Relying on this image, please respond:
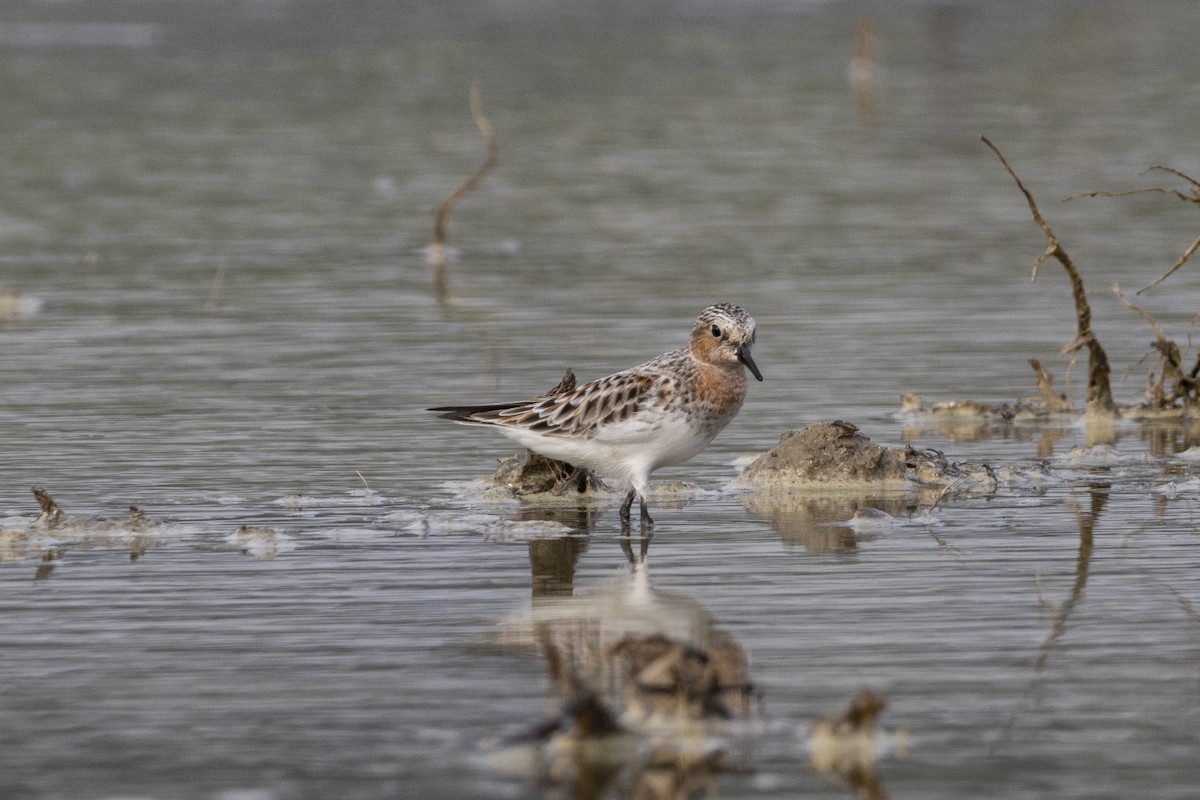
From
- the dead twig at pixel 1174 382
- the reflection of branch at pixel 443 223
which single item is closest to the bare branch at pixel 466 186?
the reflection of branch at pixel 443 223

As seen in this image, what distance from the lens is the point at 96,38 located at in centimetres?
4200

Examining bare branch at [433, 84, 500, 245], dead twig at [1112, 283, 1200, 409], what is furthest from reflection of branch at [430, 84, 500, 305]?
dead twig at [1112, 283, 1200, 409]

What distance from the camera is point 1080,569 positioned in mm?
8562

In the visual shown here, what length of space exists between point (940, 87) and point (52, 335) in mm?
20462

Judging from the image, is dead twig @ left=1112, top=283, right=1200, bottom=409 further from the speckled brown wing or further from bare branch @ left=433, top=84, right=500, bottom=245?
bare branch @ left=433, top=84, right=500, bottom=245

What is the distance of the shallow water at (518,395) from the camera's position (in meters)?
6.66

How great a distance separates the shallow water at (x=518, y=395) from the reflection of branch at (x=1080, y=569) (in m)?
0.02

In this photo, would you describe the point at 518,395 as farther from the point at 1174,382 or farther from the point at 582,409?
the point at 1174,382

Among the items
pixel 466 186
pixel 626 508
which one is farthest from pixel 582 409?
pixel 466 186

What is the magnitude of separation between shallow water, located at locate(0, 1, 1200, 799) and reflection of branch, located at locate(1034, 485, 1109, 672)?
0.02m

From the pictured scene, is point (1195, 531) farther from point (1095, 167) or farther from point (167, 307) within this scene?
point (1095, 167)

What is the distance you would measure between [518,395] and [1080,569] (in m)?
4.98

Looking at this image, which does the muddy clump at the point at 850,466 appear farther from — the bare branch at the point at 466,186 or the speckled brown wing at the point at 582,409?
the bare branch at the point at 466,186

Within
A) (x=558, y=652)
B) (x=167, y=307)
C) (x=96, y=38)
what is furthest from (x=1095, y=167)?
(x=96, y=38)
